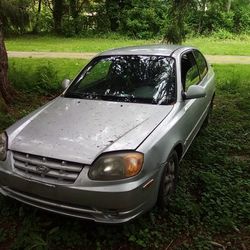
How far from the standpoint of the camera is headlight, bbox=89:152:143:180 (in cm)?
325

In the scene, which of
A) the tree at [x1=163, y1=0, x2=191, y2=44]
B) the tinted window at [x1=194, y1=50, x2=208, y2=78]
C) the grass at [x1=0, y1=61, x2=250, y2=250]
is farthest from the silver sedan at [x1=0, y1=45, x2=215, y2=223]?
the tree at [x1=163, y1=0, x2=191, y2=44]

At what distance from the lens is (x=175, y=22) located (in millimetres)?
9391

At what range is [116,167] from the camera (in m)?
3.29

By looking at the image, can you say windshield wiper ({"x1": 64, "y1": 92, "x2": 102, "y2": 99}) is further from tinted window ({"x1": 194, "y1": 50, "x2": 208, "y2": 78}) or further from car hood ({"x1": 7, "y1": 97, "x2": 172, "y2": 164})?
tinted window ({"x1": 194, "y1": 50, "x2": 208, "y2": 78})

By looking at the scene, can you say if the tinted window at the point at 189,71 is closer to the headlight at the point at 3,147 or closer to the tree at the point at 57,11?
the headlight at the point at 3,147

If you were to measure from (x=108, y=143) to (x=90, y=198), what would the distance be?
20.6 inches

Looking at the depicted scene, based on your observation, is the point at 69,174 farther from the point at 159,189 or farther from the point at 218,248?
the point at 218,248

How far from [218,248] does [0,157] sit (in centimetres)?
217

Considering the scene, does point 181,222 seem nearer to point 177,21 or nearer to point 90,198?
point 90,198

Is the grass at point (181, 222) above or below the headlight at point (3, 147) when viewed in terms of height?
below

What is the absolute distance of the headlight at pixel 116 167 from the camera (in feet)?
10.7

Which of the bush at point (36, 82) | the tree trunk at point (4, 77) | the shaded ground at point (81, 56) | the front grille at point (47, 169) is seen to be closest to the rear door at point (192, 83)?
the front grille at point (47, 169)

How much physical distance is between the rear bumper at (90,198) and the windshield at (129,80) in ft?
4.21

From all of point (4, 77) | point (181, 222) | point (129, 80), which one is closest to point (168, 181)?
point (181, 222)
